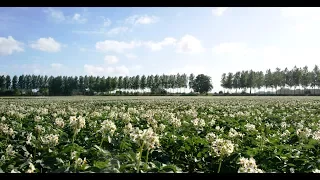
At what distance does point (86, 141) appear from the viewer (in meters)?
4.73

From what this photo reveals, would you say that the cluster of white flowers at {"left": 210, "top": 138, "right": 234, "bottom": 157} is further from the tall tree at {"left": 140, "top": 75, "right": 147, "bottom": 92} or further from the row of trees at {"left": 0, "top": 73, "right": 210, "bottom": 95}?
the tall tree at {"left": 140, "top": 75, "right": 147, "bottom": 92}

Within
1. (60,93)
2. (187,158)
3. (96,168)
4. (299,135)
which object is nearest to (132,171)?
(96,168)

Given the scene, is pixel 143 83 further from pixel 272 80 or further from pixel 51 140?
pixel 51 140

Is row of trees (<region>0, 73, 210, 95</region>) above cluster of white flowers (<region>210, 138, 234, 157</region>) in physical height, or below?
above

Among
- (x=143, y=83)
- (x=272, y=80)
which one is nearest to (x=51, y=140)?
(x=272, y=80)

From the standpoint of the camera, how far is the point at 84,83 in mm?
26359

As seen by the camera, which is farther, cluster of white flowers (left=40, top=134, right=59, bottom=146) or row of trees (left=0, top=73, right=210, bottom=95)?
row of trees (left=0, top=73, right=210, bottom=95)

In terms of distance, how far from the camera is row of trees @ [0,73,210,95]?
1538cm

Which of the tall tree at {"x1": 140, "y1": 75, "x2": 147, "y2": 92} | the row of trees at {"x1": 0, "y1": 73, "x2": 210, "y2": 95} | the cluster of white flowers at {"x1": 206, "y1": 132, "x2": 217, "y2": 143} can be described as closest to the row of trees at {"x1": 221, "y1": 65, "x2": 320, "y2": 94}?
the row of trees at {"x1": 0, "y1": 73, "x2": 210, "y2": 95}

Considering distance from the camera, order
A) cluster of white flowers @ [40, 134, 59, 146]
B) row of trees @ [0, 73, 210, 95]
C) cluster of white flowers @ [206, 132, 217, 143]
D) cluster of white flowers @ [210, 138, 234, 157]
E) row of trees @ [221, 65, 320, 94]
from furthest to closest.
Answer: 1. row of trees @ [221, 65, 320, 94]
2. row of trees @ [0, 73, 210, 95]
3. cluster of white flowers @ [206, 132, 217, 143]
4. cluster of white flowers @ [40, 134, 59, 146]
5. cluster of white flowers @ [210, 138, 234, 157]

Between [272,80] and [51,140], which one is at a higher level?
[272,80]

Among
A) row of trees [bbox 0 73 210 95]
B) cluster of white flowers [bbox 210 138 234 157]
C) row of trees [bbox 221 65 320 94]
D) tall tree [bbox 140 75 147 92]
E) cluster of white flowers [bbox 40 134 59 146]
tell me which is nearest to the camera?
cluster of white flowers [bbox 210 138 234 157]
